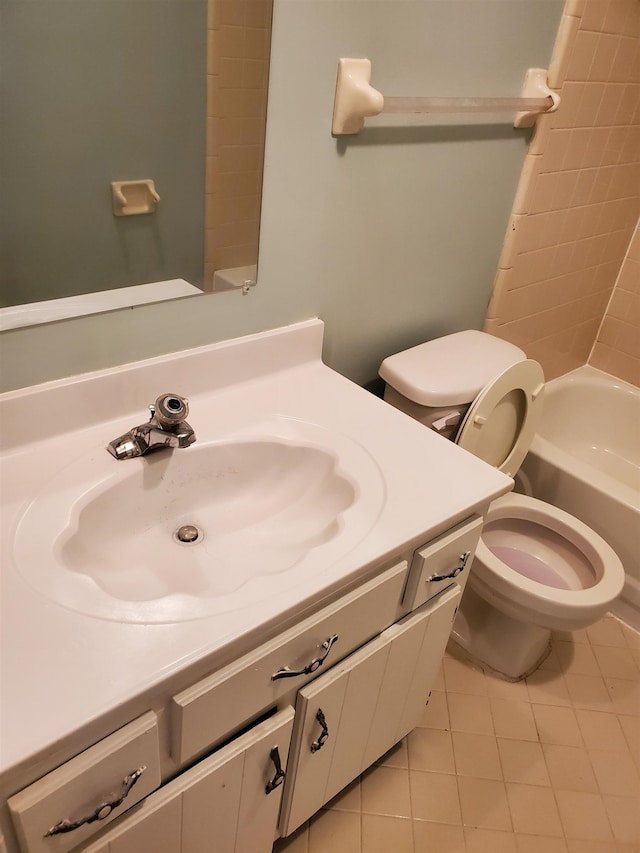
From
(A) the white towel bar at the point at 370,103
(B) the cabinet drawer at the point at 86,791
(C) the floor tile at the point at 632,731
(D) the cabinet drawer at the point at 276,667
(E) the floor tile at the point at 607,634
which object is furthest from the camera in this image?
(E) the floor tile at the point at 607,634

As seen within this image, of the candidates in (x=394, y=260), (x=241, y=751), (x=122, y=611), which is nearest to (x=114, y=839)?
(x=241, y=751)

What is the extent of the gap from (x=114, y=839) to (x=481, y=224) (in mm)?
1360

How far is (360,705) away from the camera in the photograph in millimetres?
1106

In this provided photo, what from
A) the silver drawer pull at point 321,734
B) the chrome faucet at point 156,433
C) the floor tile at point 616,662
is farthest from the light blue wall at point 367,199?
the floor tile at point 616,662

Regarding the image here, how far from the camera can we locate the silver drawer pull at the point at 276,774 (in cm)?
94

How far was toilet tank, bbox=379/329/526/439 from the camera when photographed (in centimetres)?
136

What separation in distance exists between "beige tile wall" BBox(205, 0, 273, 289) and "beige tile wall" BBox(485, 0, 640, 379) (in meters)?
0.75

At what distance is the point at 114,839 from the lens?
79 cm

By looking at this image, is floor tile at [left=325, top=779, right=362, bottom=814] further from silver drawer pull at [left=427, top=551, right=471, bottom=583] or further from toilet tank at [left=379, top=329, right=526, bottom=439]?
toilet tank at [left=379, top=329, right=526, bottom=439]

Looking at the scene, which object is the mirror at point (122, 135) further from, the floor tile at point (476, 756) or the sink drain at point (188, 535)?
the floor tile at point (476, 756)

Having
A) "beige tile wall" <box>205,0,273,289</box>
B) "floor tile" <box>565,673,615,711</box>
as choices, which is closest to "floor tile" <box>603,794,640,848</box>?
"floor tile" <box>565,673,615,711</box>

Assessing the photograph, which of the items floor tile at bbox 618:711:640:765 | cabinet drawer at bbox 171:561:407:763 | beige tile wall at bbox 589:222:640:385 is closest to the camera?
cabinet drawer at bbox 171:561:407:763

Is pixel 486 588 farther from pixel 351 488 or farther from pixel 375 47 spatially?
pixel 375 47

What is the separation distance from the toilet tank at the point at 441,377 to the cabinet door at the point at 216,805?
0.69 metres
